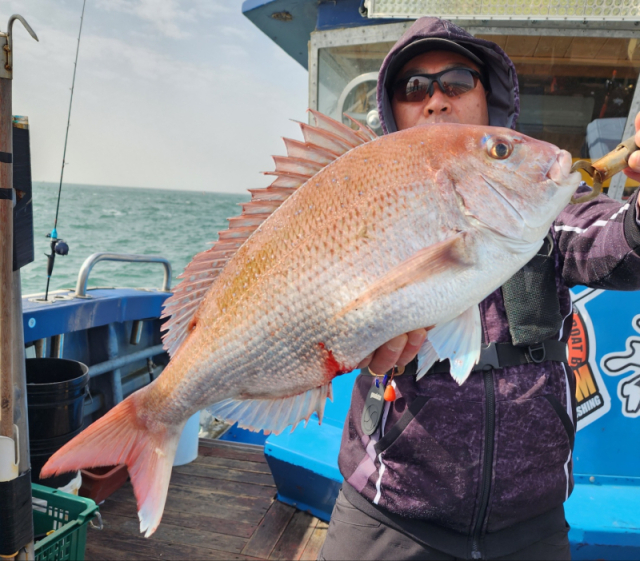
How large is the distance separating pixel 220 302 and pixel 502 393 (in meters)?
0.84

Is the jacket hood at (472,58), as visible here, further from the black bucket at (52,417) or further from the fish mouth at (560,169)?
the black bucket at (52,417)

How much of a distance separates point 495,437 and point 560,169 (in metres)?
0.75

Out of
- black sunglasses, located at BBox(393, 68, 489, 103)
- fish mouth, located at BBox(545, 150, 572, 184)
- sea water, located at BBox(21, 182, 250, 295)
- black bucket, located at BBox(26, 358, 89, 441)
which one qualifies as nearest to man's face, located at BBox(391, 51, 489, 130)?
black sunglasses, located at BBox(393, 68, 489, 103)

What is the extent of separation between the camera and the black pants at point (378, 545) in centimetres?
139

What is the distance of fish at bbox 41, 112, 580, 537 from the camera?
1098mm

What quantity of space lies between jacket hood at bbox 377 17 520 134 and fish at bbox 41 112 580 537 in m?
0.69

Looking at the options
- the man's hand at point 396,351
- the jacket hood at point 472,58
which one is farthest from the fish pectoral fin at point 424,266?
the jacket hood at point 472,58

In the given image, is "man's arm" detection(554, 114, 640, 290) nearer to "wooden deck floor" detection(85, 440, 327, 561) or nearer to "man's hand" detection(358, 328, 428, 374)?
"man's hand" detection(358, 328, 428, 374)

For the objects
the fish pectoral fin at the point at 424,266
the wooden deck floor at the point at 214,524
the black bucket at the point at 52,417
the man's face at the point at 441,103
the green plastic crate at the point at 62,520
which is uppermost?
the man's face at the point at 441,103

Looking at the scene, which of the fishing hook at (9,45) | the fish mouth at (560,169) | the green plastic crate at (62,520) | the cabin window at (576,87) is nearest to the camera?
the fish mouth at (560,169)

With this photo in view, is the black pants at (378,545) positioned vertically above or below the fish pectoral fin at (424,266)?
below

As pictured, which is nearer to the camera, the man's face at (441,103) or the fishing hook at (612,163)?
the fishing hook at (612,163)

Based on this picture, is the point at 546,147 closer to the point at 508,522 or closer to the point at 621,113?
the point at 508,522

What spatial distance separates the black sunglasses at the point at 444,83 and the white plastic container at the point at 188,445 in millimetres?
2839
